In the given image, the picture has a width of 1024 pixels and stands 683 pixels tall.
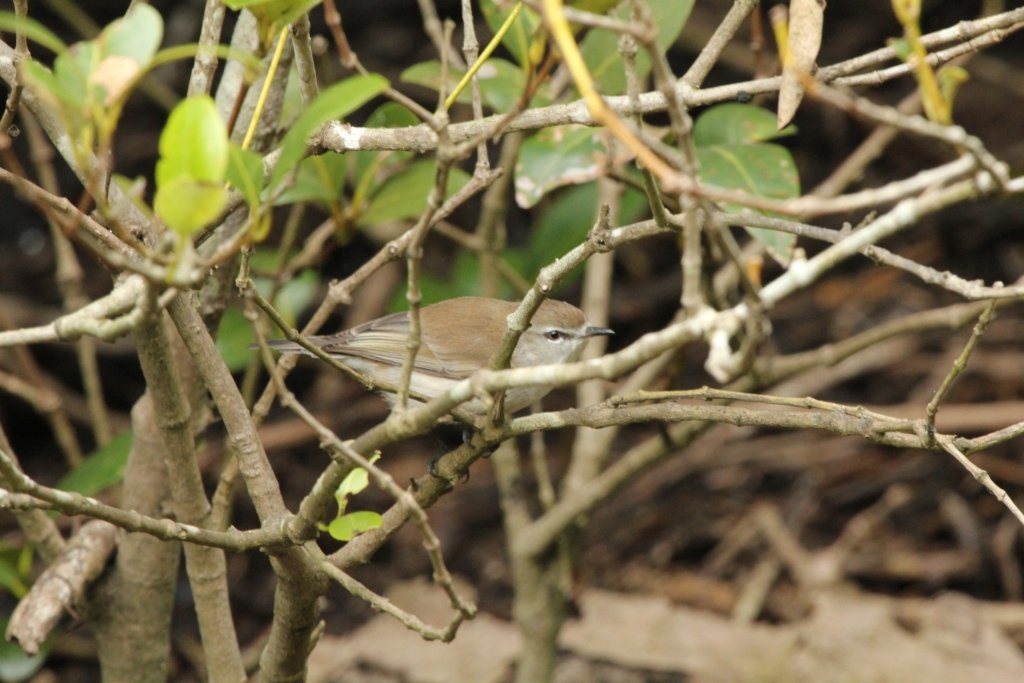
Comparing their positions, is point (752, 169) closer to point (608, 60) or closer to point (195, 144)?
point (608, 60)

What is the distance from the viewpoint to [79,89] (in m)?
1.67

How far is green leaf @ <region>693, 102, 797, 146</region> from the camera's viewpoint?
3686 millimetres

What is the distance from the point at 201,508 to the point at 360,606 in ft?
7.46

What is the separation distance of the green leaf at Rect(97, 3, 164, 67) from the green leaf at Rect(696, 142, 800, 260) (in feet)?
5.78

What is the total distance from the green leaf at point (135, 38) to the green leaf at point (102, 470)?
206 centimetres

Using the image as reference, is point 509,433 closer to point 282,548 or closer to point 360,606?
point 282,548

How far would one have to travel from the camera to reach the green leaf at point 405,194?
372cm

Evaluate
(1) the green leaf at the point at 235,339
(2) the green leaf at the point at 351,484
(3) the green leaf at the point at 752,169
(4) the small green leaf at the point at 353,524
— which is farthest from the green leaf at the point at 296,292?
(4) the small green leaf at the point at 353,524

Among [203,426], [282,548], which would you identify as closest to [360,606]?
[203,426]

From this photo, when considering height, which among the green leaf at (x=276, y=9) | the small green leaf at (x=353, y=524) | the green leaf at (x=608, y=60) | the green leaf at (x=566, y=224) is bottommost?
the small green leaf at (x=353, y=524)

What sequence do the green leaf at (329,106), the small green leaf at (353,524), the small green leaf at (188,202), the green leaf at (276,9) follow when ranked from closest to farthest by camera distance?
the small green leaf at (188,202), the green leaf at (329,106), the green leaf at (276,9), the small green leaf at (353,524)

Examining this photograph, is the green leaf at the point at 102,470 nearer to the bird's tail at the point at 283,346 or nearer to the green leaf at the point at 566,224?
the bird's tail at the point at 283,346

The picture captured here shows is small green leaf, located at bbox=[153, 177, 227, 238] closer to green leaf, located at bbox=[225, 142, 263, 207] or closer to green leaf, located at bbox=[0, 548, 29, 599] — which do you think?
green leaf, located at bbox=[225, 142, 263, 207]

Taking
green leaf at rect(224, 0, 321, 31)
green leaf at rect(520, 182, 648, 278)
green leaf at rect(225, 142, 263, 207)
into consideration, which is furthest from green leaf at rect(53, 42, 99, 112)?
green leaf at rect(520, 182, 648, 278)
